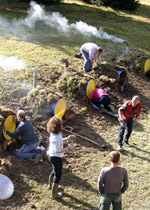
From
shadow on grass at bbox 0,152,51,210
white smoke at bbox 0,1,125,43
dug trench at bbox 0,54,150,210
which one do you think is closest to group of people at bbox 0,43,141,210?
shadow on grass at bbox 0,152,51,210

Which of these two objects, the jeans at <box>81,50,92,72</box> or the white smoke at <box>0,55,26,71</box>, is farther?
the jeans at <box>81,50,92,72</box>

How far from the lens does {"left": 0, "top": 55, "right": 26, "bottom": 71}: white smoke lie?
1122 centimetres

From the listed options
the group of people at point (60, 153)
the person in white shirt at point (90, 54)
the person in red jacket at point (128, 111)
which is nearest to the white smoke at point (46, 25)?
the person in white shirt at point (90, 54)

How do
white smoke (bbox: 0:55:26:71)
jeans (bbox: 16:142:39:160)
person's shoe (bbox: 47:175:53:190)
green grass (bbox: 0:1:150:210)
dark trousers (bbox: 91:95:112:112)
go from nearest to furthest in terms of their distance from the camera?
1. green grass (bbox: 0:1:150:210)
2. person's shoe (bbox: 47:175:53:190)
3. jeans (bbox: 16:142:39:160)
4. dark trousers (bbox: 91:95:112:112)
5. white smoke (bbox: 0:55:26:71)

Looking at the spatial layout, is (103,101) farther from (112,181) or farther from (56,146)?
(112,181)

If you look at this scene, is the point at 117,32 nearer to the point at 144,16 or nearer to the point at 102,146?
the point at 144,16

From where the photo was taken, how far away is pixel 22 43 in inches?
568

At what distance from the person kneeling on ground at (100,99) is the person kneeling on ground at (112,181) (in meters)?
5.15

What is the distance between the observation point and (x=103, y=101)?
10.1 m

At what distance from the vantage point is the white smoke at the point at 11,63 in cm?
1122

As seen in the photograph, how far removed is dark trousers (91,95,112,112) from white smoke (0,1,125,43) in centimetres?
632

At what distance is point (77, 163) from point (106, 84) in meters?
4.91

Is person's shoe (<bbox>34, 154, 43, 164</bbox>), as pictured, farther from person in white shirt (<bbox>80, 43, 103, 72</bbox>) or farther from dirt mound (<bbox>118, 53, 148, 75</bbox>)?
dirt mound (<bbox>118, 53, 148, 75</bbox>)

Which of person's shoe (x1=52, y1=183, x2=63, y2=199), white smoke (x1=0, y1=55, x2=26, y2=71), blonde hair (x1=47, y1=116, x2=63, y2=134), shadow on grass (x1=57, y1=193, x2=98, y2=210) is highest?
blonde hair (x1=47, y1=116, x2=63, y2=134)
